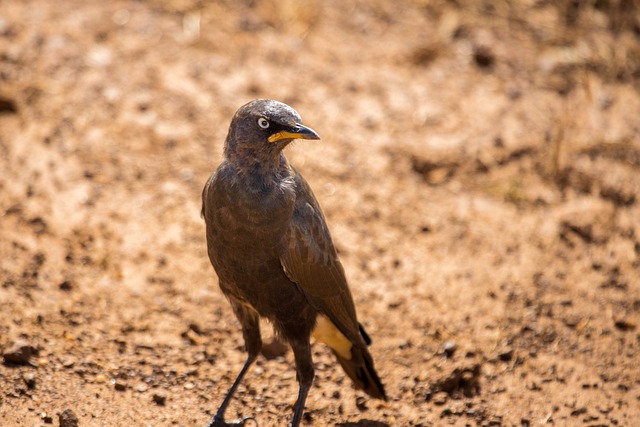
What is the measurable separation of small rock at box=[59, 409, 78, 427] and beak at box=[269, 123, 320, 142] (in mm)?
1995

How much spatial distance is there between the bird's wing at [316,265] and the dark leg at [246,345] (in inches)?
18.7

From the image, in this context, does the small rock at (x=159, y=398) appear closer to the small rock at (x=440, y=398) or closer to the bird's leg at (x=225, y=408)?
the bird's leg at (x=225, y=408)

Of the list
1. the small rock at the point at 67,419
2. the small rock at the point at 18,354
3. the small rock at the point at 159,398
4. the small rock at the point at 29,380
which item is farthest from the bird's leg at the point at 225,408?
the small rock at the point at 18,354

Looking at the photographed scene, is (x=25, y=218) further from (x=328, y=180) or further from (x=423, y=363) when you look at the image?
(x=423, y=363)

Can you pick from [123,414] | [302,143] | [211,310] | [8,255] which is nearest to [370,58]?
[302,143]

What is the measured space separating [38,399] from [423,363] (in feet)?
8.54

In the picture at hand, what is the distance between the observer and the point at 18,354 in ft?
15.8

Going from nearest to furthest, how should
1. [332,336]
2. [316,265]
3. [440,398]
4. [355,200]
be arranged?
1. [316,265]
2. [332,336]
3. [440,398]
4. [355,200]

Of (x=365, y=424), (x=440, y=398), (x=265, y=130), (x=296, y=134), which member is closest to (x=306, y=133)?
(x=296, y=134)

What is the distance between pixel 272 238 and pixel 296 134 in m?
0.62

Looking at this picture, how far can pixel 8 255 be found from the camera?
573 centimetres

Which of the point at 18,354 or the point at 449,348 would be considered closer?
the point at 18,354

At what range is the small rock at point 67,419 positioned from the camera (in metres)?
4.43

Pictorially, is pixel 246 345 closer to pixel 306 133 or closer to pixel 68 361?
pixel 68 361
